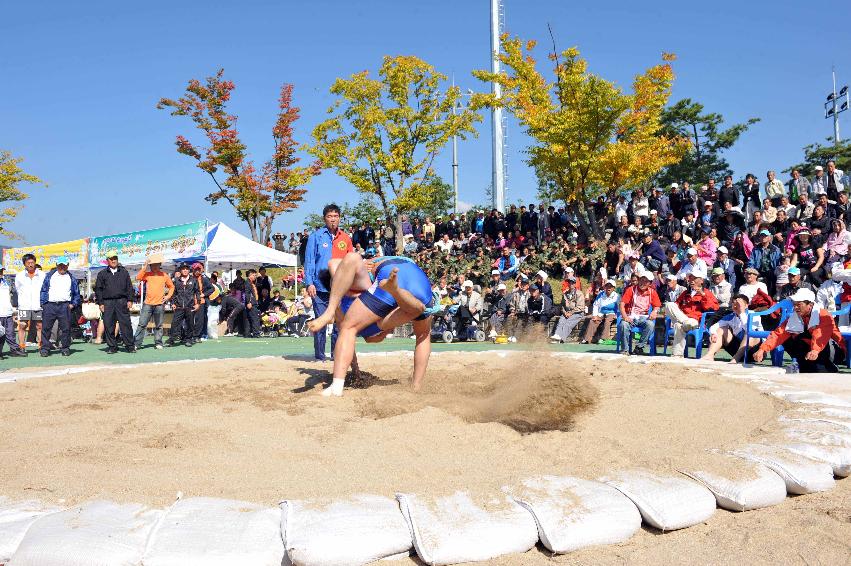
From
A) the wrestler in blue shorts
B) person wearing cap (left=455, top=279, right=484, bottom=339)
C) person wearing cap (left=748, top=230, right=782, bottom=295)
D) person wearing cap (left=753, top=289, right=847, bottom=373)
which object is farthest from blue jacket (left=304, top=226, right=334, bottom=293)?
person wearing cap (left=748, top=230, right=782, bottom=295)

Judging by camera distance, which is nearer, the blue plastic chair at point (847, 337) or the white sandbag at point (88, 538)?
the white sandbag at point (88, 538)

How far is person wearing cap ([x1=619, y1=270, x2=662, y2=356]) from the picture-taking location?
905 centimetres

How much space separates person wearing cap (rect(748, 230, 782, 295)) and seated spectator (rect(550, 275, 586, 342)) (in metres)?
3.02

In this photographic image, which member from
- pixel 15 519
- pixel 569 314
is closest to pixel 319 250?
pixel 15 519

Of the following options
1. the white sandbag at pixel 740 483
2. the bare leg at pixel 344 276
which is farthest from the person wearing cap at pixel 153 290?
the white sandbag at pixel 740 483

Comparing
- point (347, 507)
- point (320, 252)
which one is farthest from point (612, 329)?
point (347, 507)

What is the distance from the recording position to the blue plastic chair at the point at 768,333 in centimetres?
Answer: 713

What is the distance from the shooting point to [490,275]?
17188mm

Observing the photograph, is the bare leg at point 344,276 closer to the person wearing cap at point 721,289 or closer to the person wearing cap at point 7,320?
the person wearing cap at point 721,289

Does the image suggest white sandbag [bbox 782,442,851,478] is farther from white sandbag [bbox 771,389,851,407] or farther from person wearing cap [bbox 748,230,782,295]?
person wearing cap [bbox 748,230,782,295]

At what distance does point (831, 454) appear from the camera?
3385 millimetres

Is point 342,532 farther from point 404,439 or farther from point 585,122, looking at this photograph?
point 585,122

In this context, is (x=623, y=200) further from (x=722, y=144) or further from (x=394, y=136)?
(x=722, y=144)

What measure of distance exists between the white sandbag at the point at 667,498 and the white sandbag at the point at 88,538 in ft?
6.51
